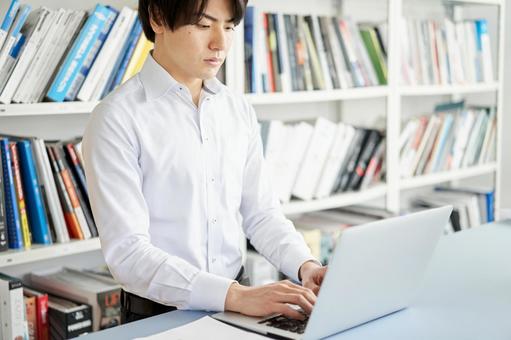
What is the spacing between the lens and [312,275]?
5.12 feet

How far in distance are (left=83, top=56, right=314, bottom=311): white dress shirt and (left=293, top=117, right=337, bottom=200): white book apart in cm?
105

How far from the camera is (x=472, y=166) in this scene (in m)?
3.71

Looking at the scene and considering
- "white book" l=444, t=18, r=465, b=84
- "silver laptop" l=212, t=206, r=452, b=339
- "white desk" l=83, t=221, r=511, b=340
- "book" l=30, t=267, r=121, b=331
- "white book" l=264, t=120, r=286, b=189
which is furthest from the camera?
"white book" l=444, t=18, r=465, b=84

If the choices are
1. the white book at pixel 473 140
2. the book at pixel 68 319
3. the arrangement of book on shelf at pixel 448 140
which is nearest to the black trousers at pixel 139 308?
the book at pixel 68 319

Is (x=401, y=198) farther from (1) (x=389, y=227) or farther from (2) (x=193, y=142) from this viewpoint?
(1) (x=389, y=227)

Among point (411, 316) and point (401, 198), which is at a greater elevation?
point (411, 316)

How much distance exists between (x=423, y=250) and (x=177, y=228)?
1.74ft

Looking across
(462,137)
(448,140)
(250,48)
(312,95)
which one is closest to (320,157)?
(312,95)

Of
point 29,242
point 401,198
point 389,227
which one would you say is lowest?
point 401,198

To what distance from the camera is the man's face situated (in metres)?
1.57

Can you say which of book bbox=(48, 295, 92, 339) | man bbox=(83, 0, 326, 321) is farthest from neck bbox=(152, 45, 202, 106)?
book bbox=(48, 295, 92, 339)

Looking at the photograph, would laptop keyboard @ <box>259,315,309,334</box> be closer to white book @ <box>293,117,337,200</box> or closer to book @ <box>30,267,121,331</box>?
book @ <box>30,267,121,331</box>

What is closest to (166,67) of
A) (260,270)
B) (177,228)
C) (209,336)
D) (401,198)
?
(177,228)

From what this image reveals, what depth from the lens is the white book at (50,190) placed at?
2.17 m
